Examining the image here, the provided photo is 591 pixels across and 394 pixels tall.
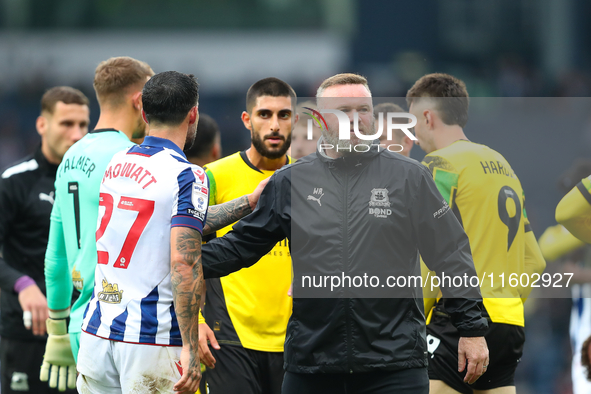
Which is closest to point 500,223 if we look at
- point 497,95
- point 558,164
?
point 558,164

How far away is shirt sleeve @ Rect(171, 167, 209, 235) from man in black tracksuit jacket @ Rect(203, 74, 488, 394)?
452mm

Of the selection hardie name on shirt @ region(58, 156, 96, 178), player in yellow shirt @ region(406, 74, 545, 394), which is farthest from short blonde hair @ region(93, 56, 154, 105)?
player in yellow shirt @ region(406, 74, 545, 394)

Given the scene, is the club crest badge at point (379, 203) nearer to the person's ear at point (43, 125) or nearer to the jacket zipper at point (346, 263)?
the jacket zipper at point (346, 263)

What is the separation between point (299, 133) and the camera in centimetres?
593

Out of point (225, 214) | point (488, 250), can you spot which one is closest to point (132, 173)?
point (225, 214)

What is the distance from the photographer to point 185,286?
319 centimetres

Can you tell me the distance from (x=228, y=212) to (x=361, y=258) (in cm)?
90

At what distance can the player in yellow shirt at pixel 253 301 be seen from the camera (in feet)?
15.4

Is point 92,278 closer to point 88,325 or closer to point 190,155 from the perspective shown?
point 88,325

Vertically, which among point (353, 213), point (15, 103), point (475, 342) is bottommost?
point (475, 342)

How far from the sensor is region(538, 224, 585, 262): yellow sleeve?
6.04 metres

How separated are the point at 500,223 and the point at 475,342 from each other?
1.19m

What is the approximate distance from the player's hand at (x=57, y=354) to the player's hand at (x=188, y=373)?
1690mm

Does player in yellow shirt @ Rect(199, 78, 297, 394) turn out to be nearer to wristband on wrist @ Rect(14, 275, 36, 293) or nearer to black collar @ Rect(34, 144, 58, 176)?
wristband on wrist @ Rect(14, 275, 36, 293)
